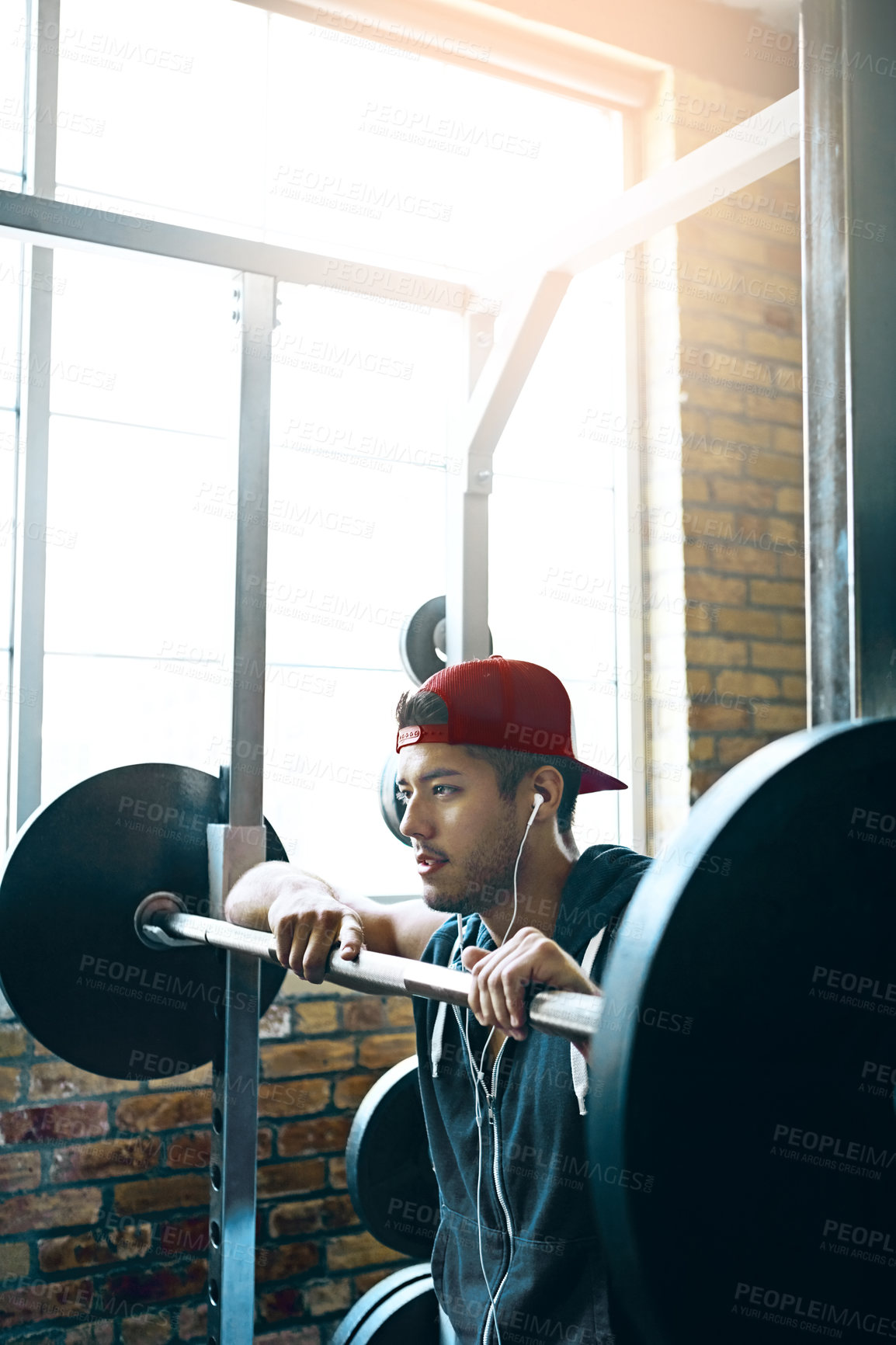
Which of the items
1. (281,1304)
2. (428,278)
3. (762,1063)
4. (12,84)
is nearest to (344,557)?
(428,278)

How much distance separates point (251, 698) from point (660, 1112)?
1115mm

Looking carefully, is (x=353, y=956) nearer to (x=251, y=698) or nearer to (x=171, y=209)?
(x=251, y=698)

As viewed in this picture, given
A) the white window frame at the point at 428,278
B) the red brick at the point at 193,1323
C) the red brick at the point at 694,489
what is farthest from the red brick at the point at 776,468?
the red brick at the point at 193,1323

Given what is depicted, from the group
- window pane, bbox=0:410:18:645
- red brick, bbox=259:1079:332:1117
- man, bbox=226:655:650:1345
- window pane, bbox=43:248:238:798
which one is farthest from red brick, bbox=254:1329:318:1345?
window pane, bbox=0:410:18:645

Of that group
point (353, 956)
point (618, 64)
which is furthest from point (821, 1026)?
point (618, 64)

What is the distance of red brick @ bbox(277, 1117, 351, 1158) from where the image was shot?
233 cm

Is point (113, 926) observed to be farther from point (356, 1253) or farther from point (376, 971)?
point (356, 1253)

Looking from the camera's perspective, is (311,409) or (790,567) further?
(790,567)

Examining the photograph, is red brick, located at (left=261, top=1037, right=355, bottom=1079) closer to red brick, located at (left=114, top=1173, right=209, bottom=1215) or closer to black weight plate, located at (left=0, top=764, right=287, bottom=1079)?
red brick, located at (left=114, top=1173, right=209, bottom=1215)

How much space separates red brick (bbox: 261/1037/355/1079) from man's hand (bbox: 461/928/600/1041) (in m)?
1.39

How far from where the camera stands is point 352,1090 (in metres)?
2.41

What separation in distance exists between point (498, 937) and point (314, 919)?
33cm

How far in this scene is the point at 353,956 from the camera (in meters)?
1.34

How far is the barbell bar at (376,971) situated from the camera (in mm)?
970
